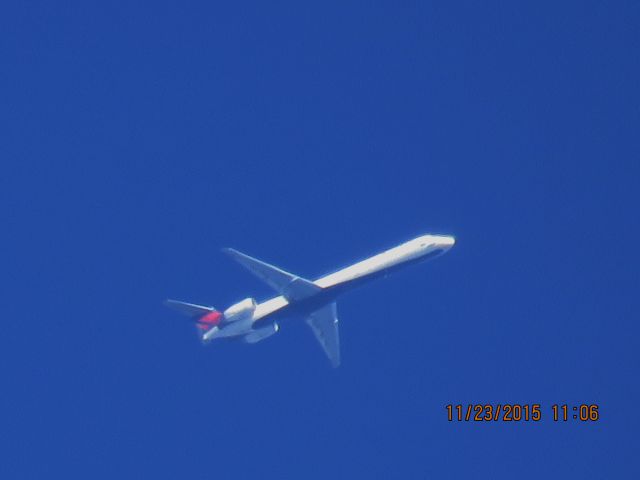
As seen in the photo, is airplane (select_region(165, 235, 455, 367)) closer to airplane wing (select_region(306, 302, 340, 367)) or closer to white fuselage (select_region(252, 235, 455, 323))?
white fuselage (select_region(252, 235, 455, 323))

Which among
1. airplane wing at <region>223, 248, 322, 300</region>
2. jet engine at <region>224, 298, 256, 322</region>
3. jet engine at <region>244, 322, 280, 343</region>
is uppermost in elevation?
airplane wing at <region>223, 248, 322, 300</region>

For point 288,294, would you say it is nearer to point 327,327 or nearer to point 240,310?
point 240,310

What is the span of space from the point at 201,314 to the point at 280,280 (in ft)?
19.3

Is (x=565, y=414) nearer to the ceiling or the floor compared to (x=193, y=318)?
nearer to the floor

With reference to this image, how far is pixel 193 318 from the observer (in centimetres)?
6531

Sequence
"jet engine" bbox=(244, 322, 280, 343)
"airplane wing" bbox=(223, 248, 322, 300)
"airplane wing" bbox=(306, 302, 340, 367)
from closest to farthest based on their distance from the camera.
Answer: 1. "airplane wing" bbox=(223, 248, 322, 300)
2. "jet engine" bbox=(244, 322, 280, 343)
3. "airplane wing" bbox=(306, 302, 340, 367)

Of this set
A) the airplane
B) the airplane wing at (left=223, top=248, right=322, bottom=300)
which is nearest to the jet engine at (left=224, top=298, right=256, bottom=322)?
the airplane

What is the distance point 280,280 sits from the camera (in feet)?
208

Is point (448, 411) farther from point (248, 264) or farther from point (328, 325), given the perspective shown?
point (248, 264)

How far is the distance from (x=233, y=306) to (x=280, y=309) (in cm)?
302

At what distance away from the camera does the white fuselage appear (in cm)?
6438

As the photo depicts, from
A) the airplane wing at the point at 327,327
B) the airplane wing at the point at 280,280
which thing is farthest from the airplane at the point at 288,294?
the airplane wing at the point at 327,327

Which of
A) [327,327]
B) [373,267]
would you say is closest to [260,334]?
[327,327]

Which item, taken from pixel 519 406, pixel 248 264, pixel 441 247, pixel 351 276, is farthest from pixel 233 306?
pixel 519 406
